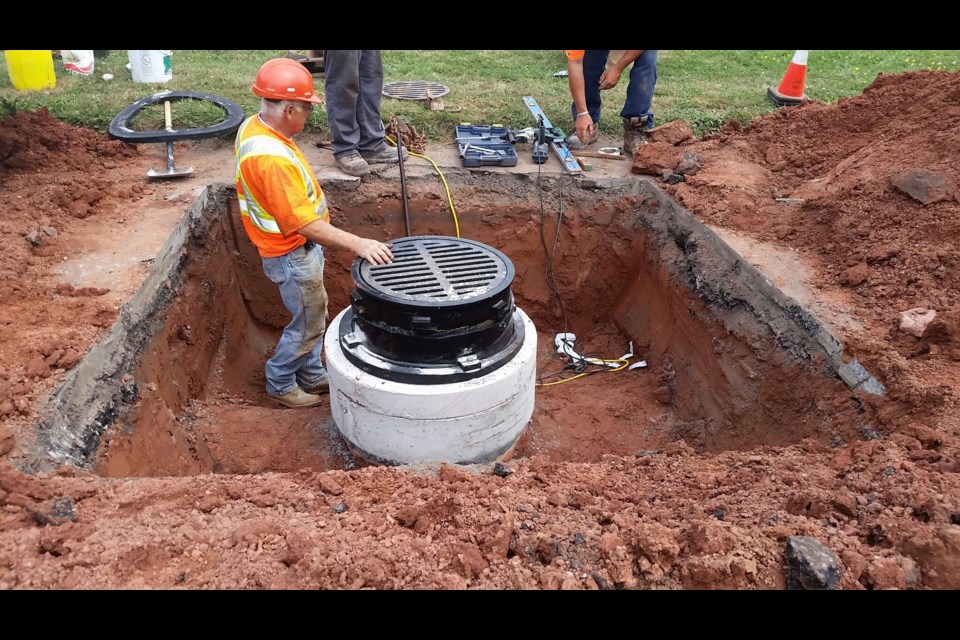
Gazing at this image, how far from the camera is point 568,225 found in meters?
5.29

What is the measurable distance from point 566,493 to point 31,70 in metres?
8.19

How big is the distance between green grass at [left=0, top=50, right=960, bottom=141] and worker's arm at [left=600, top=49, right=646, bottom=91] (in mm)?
775

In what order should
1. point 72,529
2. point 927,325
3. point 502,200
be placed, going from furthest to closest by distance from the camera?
point 502,200
point 927,325
point 72,529

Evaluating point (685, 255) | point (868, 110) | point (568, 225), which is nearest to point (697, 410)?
point (685, 255)

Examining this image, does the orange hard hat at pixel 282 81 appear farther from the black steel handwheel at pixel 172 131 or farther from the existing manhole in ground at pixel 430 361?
the black steel handwheel at pixel 172 131

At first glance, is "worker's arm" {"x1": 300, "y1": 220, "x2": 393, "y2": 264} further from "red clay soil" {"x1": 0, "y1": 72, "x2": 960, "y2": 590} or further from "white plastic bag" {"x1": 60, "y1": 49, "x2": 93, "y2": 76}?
"white plastic bag" {"x1": 60, "y1": 49, "x2": 93, "y2": 76}

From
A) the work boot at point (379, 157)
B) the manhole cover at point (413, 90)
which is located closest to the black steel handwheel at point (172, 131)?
the work boot at point (379, 157)

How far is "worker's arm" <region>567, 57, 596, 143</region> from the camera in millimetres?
5270

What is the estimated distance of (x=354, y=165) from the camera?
5039 mm

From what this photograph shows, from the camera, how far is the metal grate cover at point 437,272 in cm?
316

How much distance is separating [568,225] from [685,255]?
1.13 meters

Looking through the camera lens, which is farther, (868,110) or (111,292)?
(868,110)

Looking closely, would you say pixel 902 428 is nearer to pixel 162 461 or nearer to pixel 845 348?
pixel 845 348

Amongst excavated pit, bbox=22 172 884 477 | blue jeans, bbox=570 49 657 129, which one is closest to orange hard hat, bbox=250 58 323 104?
excavated pit, bbox=22 172 884 477
